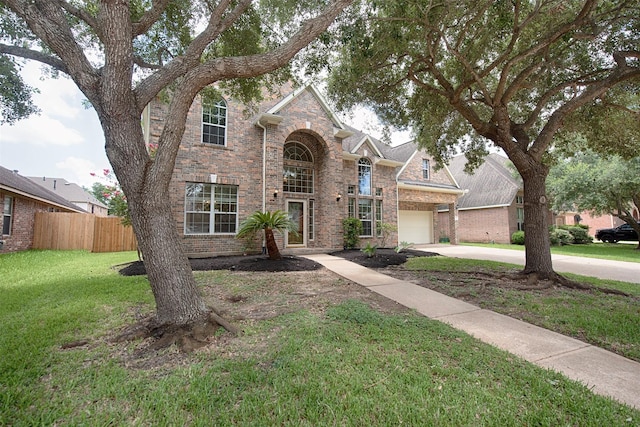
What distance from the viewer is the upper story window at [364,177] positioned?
1364 cm

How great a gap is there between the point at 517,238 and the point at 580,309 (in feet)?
52.9

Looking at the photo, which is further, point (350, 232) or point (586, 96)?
point (350, 232)

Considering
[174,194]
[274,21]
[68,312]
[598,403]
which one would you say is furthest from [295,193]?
[598,403]

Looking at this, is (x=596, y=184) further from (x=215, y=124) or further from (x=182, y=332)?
(x=182, y=332)

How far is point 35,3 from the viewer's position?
3.15 metres

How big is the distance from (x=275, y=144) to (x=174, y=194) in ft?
13.5

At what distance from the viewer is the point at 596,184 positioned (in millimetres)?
14250

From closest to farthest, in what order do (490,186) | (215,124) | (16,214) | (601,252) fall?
(215,124), (16,214), (601,252), (490,186)

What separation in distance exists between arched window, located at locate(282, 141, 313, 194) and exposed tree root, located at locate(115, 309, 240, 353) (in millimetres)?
8865

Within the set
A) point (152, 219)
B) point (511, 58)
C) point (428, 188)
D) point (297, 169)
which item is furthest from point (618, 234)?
→ point (152, 219)

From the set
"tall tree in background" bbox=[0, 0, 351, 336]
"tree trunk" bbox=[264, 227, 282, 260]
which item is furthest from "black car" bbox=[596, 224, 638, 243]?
"tall tree in background" bbox=[0, 0, 351, 336]

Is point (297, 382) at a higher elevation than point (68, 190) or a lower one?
lower

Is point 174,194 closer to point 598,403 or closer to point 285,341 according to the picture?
point 285,341

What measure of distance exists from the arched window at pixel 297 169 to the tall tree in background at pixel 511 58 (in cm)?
420
